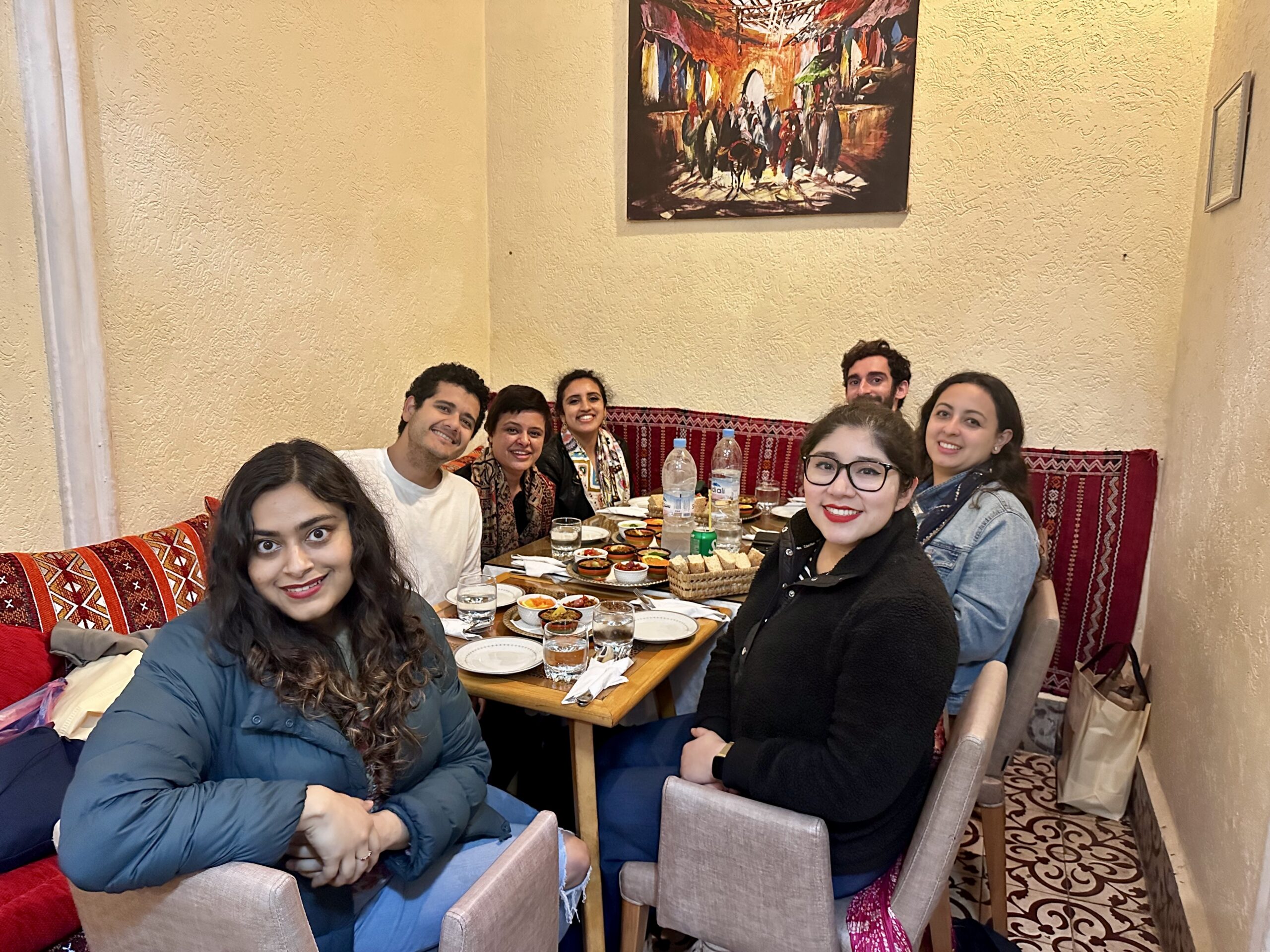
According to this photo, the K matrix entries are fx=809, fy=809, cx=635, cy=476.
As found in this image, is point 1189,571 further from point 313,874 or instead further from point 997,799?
point 313,874

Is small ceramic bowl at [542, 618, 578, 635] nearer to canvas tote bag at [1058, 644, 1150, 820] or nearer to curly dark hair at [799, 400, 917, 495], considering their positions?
curly dark hair at [799, 400, 917, 495]

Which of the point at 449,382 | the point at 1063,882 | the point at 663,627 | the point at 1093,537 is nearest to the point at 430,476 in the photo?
the point at 449,382

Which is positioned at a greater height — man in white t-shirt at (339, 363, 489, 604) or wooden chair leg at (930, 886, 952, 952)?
man in white t-shirt at (339, 363, 489, 604)

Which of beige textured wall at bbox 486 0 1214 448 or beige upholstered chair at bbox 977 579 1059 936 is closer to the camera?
beige upholstered chair at bbox 977 579 1059 936

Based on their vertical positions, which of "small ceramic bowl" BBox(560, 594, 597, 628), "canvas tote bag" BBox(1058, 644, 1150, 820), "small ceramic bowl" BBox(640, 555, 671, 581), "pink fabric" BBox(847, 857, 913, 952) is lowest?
"canvas tote bag" BBox(1058, 644, 1150, 820)

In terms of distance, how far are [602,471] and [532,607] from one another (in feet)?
5.03

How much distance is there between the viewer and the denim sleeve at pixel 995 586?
179 cm

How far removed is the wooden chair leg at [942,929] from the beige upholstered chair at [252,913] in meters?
0.81

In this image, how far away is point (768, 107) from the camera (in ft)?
10.8

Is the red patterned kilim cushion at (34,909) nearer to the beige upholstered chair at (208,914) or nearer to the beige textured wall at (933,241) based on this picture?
the beige upholstered chair at (208,914)

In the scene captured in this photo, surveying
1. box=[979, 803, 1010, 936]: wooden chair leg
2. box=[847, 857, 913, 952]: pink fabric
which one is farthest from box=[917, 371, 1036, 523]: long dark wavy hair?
box=[847, 857, 913, 952]: pink fabric

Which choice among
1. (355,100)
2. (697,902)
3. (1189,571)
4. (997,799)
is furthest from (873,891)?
(355,100)

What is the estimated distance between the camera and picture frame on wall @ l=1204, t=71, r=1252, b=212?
2.06 metres

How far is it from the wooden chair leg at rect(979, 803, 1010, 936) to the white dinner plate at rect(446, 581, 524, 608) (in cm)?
119
